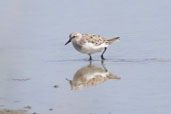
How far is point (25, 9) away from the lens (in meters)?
16.7

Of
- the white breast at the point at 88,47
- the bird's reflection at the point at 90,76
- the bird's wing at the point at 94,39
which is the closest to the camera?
the bird's reflection at the point at 90,76

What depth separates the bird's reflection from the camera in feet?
35.0

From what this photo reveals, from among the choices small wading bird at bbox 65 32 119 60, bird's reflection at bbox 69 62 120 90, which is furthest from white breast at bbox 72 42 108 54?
bird's reflection at bbox 69 62 120 90

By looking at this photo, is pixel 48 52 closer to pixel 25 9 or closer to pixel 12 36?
pixel 12 36

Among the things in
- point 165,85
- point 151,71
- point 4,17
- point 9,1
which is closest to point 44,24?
point 4,17

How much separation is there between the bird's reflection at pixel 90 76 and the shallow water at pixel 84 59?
2 centimetres

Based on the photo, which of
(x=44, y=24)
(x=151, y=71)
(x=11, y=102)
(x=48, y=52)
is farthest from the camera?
(x=44, y=24)

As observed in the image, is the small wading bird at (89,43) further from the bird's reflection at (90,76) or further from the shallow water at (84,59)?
the bird's reflection at (90,76)

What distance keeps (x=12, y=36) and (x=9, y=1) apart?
3.63m

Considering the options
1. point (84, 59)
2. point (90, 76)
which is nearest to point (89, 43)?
point (84, 59)

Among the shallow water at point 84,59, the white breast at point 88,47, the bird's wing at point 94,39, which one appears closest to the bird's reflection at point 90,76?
the shallow water at point 84,59

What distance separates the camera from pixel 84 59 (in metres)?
13.1

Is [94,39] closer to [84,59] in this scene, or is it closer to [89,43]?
[89,43]

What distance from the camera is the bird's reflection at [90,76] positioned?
10656 mm
